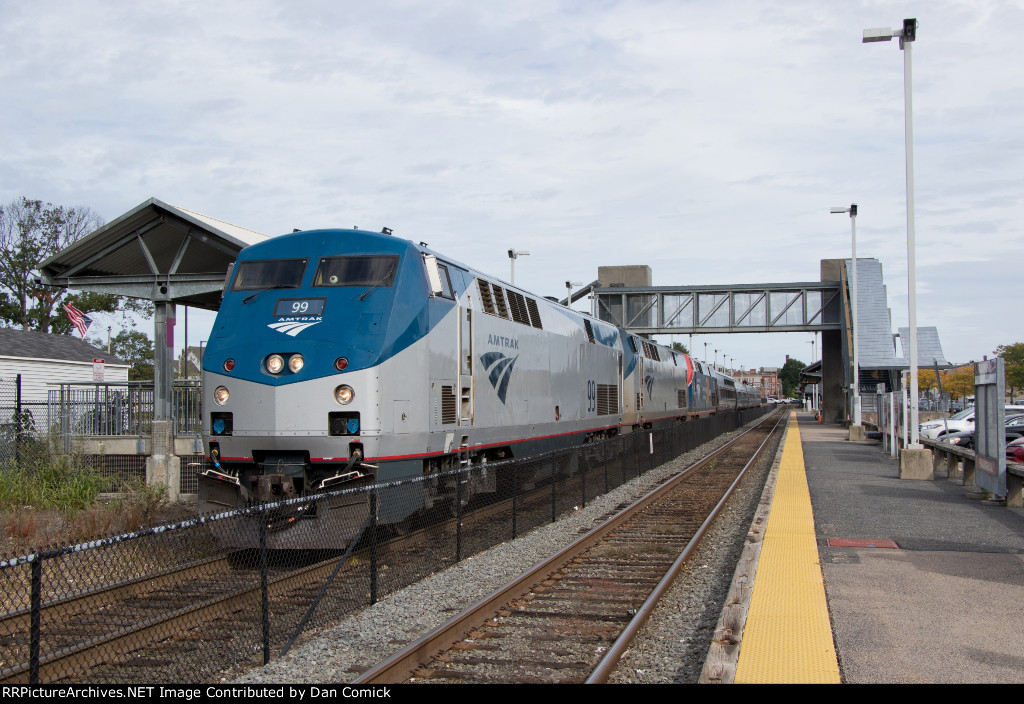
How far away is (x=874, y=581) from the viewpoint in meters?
8.53

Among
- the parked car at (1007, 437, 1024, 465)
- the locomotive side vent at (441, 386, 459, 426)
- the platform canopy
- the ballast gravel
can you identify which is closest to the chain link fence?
the ballast gravel

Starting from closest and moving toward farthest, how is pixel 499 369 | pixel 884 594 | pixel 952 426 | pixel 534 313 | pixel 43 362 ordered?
pixel 884 594 < pixel 499 369 < pixel 534 313 < pixel 43 362 < pixel 952 426

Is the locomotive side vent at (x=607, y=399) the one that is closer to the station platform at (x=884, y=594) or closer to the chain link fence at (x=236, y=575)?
the station platform at (x=884, y=594)

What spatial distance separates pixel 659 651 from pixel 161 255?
16.5 meters

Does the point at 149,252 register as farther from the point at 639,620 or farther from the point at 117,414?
the point at 639,620

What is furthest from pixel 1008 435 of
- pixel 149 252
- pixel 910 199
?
pixel 149 252

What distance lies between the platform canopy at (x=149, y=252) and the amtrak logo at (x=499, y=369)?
6721mm

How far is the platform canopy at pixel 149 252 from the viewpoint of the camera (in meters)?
17.8

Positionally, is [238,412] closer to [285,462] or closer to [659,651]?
[285,462]

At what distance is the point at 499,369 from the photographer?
1345 cm

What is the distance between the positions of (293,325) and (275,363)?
1.64ft

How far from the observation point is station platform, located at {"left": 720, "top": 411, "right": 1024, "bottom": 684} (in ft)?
19.2

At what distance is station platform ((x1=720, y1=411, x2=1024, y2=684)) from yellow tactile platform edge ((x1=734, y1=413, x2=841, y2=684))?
1 centimetres

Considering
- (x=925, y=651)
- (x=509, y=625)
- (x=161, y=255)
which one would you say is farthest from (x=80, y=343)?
(x=925, y=651)
